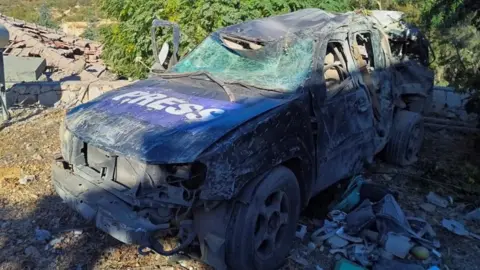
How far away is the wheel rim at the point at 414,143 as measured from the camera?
20.3ft

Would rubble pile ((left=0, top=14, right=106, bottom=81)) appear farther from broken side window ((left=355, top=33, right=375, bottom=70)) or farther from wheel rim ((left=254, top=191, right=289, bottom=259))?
wheel rim ((left=254, top=191, right=289, bottom=259))

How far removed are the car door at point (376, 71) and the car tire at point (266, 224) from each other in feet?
5.69

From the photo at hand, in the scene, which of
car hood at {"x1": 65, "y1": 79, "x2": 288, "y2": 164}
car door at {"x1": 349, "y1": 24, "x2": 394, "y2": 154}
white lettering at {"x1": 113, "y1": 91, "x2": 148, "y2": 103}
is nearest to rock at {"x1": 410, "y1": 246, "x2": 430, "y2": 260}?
car door at {"x1": 349, "y1": 24, "x2": 394, "y2": 154}

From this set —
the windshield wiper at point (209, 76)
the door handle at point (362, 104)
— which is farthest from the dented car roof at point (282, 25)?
the door handle at point (362, 104)

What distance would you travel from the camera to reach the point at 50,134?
6.64m

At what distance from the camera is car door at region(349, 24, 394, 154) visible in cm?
496

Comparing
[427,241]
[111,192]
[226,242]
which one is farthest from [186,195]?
[427,241]

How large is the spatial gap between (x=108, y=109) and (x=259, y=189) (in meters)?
1.37

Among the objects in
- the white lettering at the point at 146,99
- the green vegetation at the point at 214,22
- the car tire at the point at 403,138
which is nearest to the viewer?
the white lettering at the point at 146,99

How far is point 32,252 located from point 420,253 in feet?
10.3

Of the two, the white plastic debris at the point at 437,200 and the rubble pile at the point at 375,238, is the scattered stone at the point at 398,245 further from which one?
the white plastic debris at the point at 437,200

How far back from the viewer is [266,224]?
3566 mm

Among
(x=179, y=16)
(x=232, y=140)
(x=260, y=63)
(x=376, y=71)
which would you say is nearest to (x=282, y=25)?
(x=260, y=63)

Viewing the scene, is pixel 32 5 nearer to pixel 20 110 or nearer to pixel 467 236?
pixel 20 110
